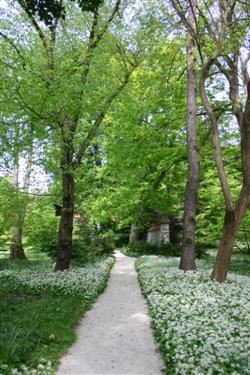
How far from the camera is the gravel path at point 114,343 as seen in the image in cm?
475

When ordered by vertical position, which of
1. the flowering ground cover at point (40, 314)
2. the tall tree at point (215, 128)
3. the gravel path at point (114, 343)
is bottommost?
the gravel path at point (114, 343)

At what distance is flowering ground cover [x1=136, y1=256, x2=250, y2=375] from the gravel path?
0.96ft

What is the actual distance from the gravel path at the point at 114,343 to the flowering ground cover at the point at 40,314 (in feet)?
0.85

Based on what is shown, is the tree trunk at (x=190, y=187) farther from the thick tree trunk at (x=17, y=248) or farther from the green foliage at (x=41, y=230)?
the thick tree trunk at (x=17, y=248)

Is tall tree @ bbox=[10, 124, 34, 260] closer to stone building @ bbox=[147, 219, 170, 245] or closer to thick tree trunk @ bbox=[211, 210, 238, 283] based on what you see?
thick tree trunk @ bbox=[211, 210, 238, 283]

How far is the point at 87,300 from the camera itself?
8.60 m

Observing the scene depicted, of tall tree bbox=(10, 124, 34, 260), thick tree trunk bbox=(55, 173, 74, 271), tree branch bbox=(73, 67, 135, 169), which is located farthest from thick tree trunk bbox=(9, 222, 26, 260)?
tree branch bbox=(73, 67, 135, 169)

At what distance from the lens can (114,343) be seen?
A: 5.78m

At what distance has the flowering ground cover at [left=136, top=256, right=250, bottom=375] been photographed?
4238mm

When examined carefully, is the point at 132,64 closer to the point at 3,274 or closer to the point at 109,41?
the point at 109,41

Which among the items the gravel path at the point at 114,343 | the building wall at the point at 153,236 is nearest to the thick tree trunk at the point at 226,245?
the gravel path at the point at 114,343

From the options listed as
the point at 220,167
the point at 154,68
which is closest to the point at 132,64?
the point at 154,68

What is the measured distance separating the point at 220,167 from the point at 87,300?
5.34m

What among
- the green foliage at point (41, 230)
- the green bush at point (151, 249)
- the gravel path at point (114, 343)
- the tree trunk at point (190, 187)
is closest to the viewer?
the gravel path at point (114, 343)
